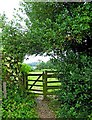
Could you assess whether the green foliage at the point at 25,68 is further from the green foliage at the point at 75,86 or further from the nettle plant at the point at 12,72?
the green foliage at the point at 75,86

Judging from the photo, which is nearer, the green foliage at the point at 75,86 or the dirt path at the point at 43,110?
the green foliage at the point at 75,86

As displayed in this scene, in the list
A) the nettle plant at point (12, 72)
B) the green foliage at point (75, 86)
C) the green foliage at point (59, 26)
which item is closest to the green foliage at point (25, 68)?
the nettle plant at point (12, 72)

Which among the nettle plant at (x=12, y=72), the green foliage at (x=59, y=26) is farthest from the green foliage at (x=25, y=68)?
the green foliage at (x=59, y=26)

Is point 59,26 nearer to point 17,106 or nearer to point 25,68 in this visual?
point 25,68

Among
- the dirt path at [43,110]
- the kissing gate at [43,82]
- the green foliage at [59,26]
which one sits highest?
the green foliage at [59,26]

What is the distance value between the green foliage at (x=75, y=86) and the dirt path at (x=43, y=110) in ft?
0.56

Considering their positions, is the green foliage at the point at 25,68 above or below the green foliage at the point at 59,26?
below

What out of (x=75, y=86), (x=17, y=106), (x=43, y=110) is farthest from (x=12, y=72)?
(x=75, y=86)

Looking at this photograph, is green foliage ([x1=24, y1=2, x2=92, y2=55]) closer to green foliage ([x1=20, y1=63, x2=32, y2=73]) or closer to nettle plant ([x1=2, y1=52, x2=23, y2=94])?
green foliage ([x1=20, y1=63, x2=32, y2=73])

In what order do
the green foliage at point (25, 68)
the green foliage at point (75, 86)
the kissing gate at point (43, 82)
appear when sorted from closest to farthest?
the green foliage at point (75, 86) → the kissing gate at point (43, 82) → the green foliage at point (25, 68)

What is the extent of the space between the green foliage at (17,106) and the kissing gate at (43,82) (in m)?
0.13

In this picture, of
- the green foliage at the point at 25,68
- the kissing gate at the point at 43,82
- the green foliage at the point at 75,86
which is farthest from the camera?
the green foliage at the point at 25,68

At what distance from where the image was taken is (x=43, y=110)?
106 inches

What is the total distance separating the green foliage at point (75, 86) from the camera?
2273 millimetres
